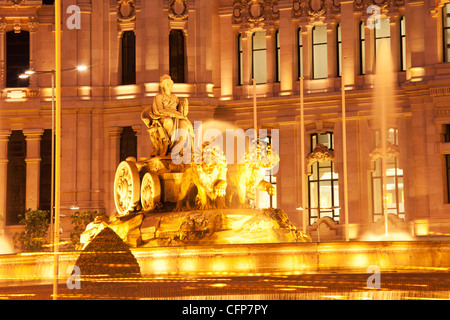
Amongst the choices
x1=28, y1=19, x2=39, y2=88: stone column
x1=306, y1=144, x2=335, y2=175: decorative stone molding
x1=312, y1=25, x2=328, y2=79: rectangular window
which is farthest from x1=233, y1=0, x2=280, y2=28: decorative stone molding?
x1=28, y1=19, x2=39, y2=88: stone column

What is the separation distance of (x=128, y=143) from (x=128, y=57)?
5282 mm

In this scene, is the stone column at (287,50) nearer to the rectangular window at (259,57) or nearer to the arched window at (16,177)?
the rectangular window at (259,57)

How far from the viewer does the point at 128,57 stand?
6506 cm

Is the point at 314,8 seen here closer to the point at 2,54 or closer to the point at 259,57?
the point at 259,57

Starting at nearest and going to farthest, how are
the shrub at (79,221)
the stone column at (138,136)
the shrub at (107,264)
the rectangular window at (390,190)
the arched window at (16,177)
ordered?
1. the shrub at (107,264)
2. the shrub at (79,221)
3. the rectangular window at (390,190)
4. the stone column at (138,136)
5. the arched window at (16,177)

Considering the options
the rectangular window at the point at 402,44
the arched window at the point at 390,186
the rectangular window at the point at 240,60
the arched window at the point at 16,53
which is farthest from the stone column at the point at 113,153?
the rectangular window at the point at 402,44

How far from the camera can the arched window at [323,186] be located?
61281 millimetres

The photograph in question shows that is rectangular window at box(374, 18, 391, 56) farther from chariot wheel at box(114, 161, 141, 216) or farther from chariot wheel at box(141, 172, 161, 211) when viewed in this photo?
chariot wheel at box(141, 172, 161, 211)

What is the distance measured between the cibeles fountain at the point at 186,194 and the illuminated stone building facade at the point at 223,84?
2984cm

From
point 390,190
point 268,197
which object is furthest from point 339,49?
point 268,197

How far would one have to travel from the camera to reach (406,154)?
2331 inches
